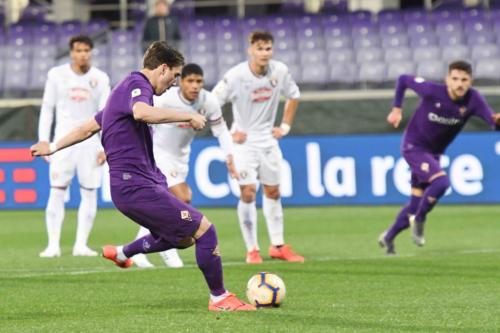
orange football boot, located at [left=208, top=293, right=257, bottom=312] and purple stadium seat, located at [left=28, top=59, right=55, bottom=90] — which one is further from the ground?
purple stadium seat, located at [left=28, top=59, right=55, bottom=90]

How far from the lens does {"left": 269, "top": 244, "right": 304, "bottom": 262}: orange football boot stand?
12180 mm

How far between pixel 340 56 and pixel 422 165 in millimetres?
10015

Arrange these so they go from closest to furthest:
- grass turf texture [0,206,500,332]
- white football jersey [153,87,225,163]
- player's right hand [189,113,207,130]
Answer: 1. player's right hand [189,113,207,130]
2. grass turf texture [0,206,500,332]
3. white football jersey [153,87,225,163]

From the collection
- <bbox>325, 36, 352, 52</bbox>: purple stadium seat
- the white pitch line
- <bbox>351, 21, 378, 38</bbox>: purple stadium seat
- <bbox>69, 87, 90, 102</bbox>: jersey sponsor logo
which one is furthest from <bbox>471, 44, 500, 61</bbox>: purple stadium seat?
<bbox>69, 87, 90, 102</bbox>: jersey sponsor logo

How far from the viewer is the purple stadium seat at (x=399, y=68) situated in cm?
2191

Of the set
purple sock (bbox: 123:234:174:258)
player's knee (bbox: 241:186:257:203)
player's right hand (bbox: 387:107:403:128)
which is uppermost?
player's right hand (bbox: 387:107:403:128)

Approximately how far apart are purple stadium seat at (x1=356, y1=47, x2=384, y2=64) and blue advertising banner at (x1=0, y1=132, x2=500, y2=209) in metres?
3.71

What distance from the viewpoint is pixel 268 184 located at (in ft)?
41.5

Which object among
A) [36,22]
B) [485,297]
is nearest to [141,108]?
[485,297]

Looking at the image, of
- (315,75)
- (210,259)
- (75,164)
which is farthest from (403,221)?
(315,75)

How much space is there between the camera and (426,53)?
74.0 feet

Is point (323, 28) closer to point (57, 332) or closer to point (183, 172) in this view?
point (183, 172)

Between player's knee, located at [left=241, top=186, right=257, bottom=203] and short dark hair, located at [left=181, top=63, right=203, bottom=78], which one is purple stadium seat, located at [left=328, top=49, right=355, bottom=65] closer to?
player's knee, located at [left=241, top=186, right=257, bottom=203]

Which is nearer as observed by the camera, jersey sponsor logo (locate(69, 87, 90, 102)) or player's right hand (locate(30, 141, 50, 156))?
player's right hand (locate(30, 141, 50, 156))
